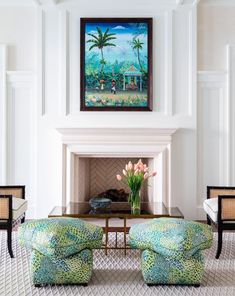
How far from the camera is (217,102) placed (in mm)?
5375

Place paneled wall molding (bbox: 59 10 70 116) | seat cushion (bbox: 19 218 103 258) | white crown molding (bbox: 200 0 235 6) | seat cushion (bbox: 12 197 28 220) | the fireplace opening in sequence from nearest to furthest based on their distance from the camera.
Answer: seat cushion (bbox: 19 218 103 258)
seat cushion (bbox: 12 197 28 220)
paneled wall molding (bbox: 59 10 70 116)
white crown molding (bbox: 200 0 235 6)
the fireplace opening

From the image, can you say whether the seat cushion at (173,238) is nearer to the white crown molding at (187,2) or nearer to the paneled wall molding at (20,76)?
the paneled wall molding at (20,76)

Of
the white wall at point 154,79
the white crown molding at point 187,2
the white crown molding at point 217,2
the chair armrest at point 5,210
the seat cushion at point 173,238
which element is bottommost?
the seat cushion at point 173,238

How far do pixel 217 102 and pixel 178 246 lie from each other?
2.87m

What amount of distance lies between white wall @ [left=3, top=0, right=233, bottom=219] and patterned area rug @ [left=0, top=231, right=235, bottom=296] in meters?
1.41

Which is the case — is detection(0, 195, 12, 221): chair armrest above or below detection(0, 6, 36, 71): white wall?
below

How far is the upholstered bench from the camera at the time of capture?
2.97 m

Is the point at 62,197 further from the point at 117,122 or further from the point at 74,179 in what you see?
the point at 117,122

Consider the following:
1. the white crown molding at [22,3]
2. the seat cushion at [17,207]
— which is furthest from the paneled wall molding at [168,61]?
the seat cushion at [17,207]

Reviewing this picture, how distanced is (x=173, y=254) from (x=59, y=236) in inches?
32.8

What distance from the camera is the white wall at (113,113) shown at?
205 inches

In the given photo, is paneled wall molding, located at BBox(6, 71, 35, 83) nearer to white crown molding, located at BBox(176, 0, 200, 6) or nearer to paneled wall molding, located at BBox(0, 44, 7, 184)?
paneled wall molding, located at BBox(0, 44, 7, 184)

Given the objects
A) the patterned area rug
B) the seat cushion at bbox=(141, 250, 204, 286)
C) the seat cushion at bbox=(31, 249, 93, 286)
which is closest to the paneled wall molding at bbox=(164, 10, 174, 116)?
the patterned area rug

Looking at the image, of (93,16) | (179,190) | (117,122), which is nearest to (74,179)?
(117,122)
